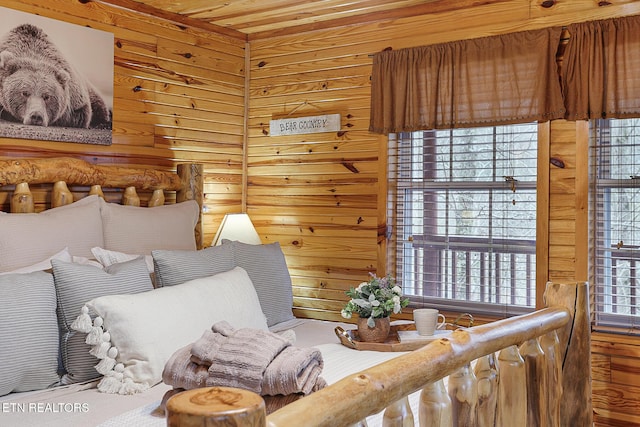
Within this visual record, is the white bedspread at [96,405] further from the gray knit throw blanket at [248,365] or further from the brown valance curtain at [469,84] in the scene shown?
the brown valance curtain at [469,84]

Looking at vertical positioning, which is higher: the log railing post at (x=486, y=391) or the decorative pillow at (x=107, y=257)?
the decorative pillow at (x=107, y=257)

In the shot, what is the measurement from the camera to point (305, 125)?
4.11 metres

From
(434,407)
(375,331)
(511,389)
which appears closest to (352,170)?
(375,331)

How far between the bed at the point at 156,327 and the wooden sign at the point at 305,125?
819mm

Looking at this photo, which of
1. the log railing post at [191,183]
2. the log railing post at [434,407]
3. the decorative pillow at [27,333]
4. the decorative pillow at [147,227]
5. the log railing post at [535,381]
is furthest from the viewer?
the log railing post at [191,183]

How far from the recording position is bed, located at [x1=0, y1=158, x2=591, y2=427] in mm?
1349

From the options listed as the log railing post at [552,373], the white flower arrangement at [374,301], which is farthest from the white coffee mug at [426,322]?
the log railing post at [552,373]

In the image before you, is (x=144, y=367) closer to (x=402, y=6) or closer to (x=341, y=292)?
(x=341, y=292)

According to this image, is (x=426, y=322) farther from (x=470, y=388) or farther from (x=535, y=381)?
(x=470, y=388)

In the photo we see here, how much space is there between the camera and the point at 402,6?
3.73 metres

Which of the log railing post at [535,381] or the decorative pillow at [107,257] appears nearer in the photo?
the log railing post at [535,381]

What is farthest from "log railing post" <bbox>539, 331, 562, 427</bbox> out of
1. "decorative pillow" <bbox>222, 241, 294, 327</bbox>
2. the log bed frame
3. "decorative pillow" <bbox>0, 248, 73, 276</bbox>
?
"decorative pillow" <bbox>0, 248, 73, 276</bbox>

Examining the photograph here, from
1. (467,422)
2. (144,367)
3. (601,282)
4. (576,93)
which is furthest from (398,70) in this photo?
(467,422)

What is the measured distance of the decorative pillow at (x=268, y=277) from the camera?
324cm
